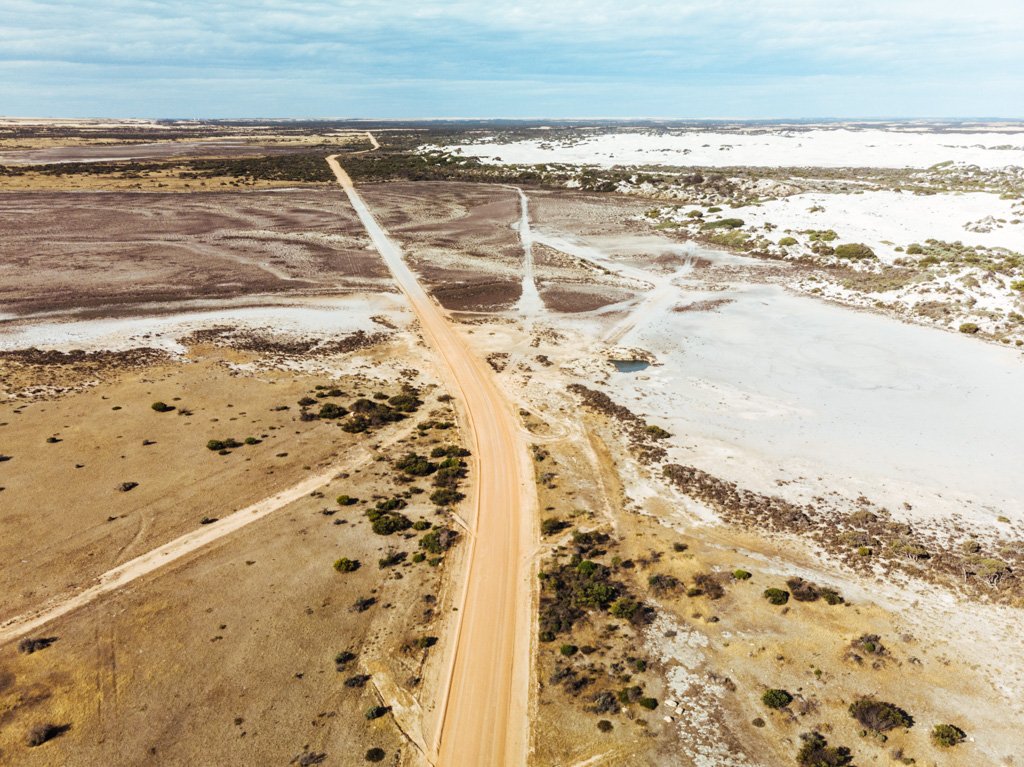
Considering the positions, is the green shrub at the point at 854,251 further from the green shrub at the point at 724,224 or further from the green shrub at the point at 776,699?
the green shrub at the point at 776,699

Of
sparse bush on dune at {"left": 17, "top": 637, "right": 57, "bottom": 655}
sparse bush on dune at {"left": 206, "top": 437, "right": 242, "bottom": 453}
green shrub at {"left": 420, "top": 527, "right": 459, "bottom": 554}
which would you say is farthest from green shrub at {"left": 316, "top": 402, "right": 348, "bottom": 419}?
sparse bush on dune at {"left": 17, "top": 637, "right": 57, "bottom": 655}

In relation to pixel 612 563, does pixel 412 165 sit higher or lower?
higher

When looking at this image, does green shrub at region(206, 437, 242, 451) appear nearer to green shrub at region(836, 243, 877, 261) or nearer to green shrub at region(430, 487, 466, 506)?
green shrub at region(430, 487, 466, 506)

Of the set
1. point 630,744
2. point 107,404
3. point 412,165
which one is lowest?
point 630,744

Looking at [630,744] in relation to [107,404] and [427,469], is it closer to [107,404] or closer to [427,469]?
[427,469]

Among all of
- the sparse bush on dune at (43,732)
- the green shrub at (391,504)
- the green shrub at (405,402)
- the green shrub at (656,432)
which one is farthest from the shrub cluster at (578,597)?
the green shrub at (405,402)

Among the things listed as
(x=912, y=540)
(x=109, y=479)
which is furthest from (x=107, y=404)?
(x=912, y=540)

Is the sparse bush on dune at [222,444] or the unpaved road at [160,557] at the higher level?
the sparse bush on dune at [222,444]
